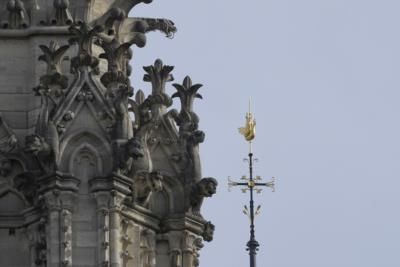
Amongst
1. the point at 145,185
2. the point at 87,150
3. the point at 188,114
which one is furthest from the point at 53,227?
the point at 188,114

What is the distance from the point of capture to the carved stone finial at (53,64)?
2298 inches

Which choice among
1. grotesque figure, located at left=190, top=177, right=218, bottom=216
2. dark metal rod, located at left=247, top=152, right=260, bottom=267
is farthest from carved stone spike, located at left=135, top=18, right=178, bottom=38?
dark metal rod, located at left=247, top=152, right=260, bottom=267

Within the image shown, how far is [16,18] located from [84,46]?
169 cm

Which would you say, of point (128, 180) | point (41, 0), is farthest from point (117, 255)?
point (41, 0)

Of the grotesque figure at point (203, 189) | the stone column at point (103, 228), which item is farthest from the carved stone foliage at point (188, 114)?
the stone column at point (103, 228)

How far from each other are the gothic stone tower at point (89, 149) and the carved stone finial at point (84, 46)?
0.02 m

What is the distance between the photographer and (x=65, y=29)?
59.7 meters

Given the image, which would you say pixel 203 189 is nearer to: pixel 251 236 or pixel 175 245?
pixel 175 245

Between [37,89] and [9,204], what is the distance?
2053 mm

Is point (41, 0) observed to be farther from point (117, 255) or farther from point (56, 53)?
point (117, 255)

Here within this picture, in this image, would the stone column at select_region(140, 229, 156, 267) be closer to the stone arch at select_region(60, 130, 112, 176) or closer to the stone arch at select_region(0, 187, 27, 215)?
the stone arch at select_region(60, 130, 112, 176)

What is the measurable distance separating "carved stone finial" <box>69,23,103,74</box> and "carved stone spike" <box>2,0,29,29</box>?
1268 mm

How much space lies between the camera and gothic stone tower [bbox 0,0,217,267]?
5744cm

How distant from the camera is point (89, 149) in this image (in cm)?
5806
